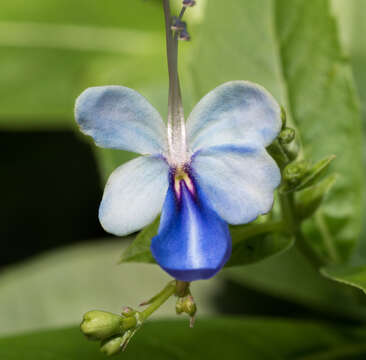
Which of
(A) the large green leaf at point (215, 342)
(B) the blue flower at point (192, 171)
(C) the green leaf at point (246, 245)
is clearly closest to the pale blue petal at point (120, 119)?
(B) the blue flower at point (192, 171)

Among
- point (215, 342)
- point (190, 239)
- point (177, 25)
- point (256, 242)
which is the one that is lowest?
point (215, 342)

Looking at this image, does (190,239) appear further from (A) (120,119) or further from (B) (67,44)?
(B) (67,44)

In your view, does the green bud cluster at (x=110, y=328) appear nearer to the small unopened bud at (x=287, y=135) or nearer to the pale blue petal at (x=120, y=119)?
the pale blue petal at (x=120, y=119)

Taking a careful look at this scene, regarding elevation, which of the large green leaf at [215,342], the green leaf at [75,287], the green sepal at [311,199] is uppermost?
the green sepal at [311,199]

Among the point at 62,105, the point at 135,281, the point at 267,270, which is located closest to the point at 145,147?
the point at 267,270

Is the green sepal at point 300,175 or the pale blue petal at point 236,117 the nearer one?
the pale blue petal at point 236,117

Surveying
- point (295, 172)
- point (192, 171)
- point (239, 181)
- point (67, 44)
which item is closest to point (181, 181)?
point (192, 171)

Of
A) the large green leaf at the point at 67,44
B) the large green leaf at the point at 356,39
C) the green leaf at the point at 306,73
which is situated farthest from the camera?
the large green leaf at the point at 67,44
